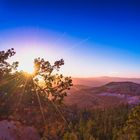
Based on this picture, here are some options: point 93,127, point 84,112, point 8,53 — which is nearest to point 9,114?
point 8,53

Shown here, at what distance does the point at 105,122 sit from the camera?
117 metres

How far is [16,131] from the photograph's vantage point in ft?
45.1

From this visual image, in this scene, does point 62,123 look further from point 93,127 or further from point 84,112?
point 84,112

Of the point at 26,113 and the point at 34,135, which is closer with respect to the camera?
the point at 34,135

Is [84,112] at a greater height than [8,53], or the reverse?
[8,53]

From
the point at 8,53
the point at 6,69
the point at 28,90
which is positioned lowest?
the point at 28,90

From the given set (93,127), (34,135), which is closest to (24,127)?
(34,135)

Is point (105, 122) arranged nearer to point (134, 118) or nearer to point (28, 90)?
point (134, 118)

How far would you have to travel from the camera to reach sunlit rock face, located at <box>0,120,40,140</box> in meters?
13.1

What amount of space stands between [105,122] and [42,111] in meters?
104

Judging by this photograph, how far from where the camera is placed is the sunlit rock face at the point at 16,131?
13.1 metres

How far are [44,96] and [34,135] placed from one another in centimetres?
306

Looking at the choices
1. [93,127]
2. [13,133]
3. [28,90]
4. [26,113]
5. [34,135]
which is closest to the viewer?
[13,133]

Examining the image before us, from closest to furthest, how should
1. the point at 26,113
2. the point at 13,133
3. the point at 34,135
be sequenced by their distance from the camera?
the point at 13,133 → the point at 34,135 → the point at 26,113
